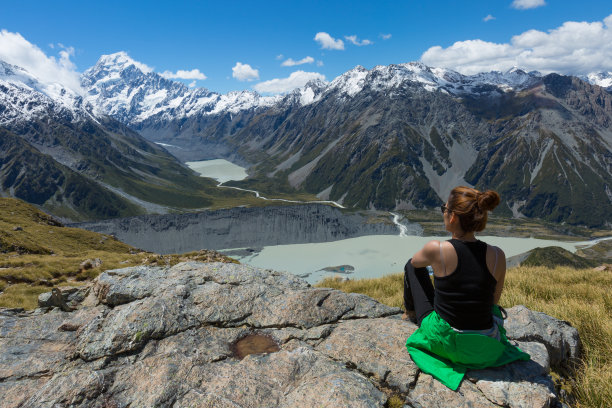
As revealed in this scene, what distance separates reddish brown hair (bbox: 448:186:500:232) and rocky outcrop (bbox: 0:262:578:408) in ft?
8.87

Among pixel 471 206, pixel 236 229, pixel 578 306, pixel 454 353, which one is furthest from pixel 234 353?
pixel 236 229

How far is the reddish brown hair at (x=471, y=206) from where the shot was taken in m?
5.40

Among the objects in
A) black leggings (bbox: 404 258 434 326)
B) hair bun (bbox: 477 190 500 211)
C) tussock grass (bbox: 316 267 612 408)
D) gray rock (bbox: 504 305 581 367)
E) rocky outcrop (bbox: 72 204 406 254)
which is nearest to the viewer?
hair bun (bbox: 477 190 500 211)

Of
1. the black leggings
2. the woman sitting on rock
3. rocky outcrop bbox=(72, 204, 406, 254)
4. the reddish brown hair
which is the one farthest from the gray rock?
rocky outcrop bbox=(72, 204, 406, 254)

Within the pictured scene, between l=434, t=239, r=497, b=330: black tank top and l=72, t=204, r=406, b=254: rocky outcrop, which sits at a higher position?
l=434, t=239, r=497, b=330: black tank top

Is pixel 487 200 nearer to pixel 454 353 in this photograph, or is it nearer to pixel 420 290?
pixel 420 290

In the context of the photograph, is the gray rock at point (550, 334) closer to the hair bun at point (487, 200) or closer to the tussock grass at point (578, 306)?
the tussock grass at point (578, 306)

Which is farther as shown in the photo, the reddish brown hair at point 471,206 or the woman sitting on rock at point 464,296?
the woman sitting on rock at point 464,296

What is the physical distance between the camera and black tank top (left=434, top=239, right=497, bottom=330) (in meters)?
5.69

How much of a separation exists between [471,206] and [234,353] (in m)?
5.60

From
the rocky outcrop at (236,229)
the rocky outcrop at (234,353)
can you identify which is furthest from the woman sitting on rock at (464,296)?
the rocky outcrop at (236,229)

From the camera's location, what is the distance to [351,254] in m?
144

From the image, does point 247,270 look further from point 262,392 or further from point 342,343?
point 262,392

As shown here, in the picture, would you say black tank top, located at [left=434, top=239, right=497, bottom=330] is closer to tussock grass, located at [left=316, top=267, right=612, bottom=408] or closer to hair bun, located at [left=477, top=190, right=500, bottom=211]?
hair bun, located at [left=477, top=190, right=500, bottom=211]
